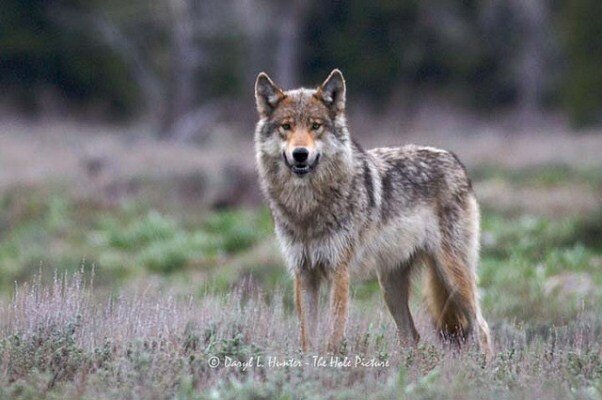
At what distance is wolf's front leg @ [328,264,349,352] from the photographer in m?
7.21

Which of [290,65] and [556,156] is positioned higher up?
[290,65]

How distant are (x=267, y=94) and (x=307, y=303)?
1505mm

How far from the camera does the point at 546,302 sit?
998 centimetres

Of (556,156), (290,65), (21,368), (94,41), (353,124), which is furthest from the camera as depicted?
(94,41)

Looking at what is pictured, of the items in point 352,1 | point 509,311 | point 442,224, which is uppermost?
point 352,1

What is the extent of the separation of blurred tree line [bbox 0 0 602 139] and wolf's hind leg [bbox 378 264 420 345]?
820 inches

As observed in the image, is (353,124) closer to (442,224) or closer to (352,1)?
(352,1)

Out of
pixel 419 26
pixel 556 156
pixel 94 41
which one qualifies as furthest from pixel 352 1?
pixel 556 156

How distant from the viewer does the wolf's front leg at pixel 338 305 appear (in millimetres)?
7215

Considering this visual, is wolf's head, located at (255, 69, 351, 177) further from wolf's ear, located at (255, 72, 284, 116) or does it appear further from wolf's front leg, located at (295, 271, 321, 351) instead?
wolf's front leg, located at (295, 271, 321, 351)

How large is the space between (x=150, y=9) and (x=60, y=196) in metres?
17.1

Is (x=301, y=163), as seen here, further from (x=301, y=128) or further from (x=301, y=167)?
(x=301, y=128)

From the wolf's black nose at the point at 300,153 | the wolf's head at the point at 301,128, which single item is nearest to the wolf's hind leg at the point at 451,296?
the wolf's head at the point at 301,128

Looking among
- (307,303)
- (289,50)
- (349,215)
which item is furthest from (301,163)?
(289,50)
